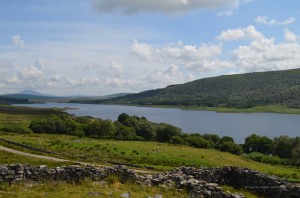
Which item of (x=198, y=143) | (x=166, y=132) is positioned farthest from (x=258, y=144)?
(x=166, y=132)

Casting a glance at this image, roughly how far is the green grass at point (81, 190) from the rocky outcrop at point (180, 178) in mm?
623

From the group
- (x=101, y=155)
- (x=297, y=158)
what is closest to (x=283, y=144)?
(x=297, y=158)

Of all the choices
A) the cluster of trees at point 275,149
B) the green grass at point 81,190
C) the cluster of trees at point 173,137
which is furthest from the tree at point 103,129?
the green grass at point 81,190

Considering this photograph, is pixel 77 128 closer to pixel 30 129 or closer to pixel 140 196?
pixel 30 129

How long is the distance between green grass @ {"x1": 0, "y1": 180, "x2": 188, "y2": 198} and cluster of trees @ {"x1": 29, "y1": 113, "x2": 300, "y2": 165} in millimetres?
66634

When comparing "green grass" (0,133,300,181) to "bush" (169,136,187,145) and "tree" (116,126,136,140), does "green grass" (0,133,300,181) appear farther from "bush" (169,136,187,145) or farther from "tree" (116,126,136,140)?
"tree" (116,126,136,140)

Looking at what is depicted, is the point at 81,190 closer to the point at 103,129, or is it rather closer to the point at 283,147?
the point at 103,129

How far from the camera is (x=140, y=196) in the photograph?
1777cm

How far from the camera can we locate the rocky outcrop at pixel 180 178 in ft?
62.2

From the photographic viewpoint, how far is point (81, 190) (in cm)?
Result: 1816

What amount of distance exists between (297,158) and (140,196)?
2847 inches

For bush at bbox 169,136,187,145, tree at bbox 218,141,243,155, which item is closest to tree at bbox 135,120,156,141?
bush at bbox 169,136,187,145

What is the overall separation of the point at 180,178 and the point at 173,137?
2889 inches

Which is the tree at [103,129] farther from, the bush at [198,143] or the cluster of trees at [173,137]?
the bush at [198,143]
